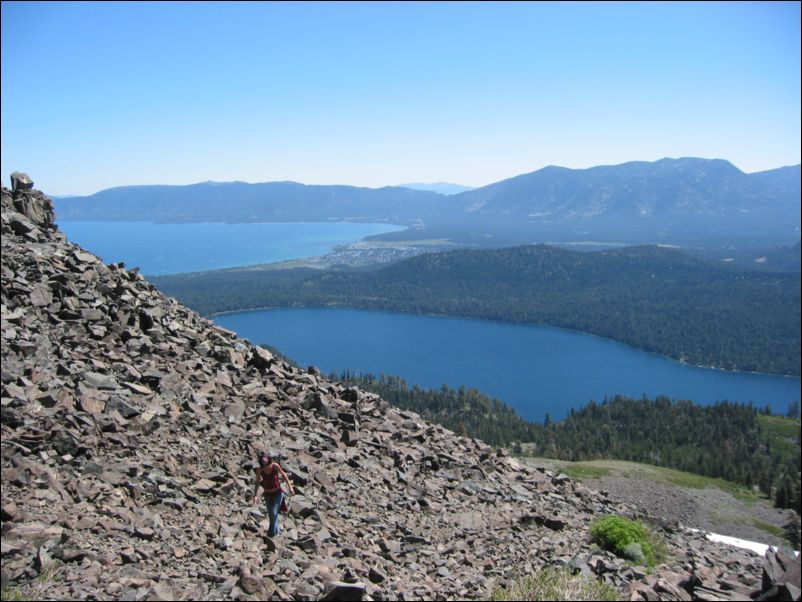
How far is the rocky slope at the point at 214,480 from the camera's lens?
15.3 meters

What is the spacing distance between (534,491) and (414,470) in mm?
6501

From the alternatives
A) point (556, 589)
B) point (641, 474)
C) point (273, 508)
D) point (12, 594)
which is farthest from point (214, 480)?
point (641, 474)

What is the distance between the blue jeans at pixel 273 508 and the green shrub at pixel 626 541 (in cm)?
1205

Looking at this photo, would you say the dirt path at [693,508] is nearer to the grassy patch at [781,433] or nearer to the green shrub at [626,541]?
the green shrub at [626,541]

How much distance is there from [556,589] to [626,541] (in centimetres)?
705

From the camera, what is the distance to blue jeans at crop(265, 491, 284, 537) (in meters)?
18.0

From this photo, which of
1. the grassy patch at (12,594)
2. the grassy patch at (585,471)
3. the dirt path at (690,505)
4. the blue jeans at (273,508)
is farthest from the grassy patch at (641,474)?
the grassy patch at (12,594)

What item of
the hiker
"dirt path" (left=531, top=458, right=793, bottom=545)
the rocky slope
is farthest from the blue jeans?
"dirt path" (left=531, top=458, right=793, bottom=545)

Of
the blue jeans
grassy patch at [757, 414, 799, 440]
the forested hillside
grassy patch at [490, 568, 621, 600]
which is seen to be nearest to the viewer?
grassy patch at [490, 568, 621, 600]

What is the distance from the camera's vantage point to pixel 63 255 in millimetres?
28922

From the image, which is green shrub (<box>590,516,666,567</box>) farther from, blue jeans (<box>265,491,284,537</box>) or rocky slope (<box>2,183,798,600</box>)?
blue jeans (<box>265,491,284,537</box>)

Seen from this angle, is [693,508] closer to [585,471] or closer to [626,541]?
[585,471]

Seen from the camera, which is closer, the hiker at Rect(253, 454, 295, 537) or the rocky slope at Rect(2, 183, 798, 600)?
the rocky slope at Rect(2, 183, 798, 600)

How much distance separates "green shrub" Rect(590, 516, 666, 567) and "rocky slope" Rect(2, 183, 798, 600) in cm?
74
